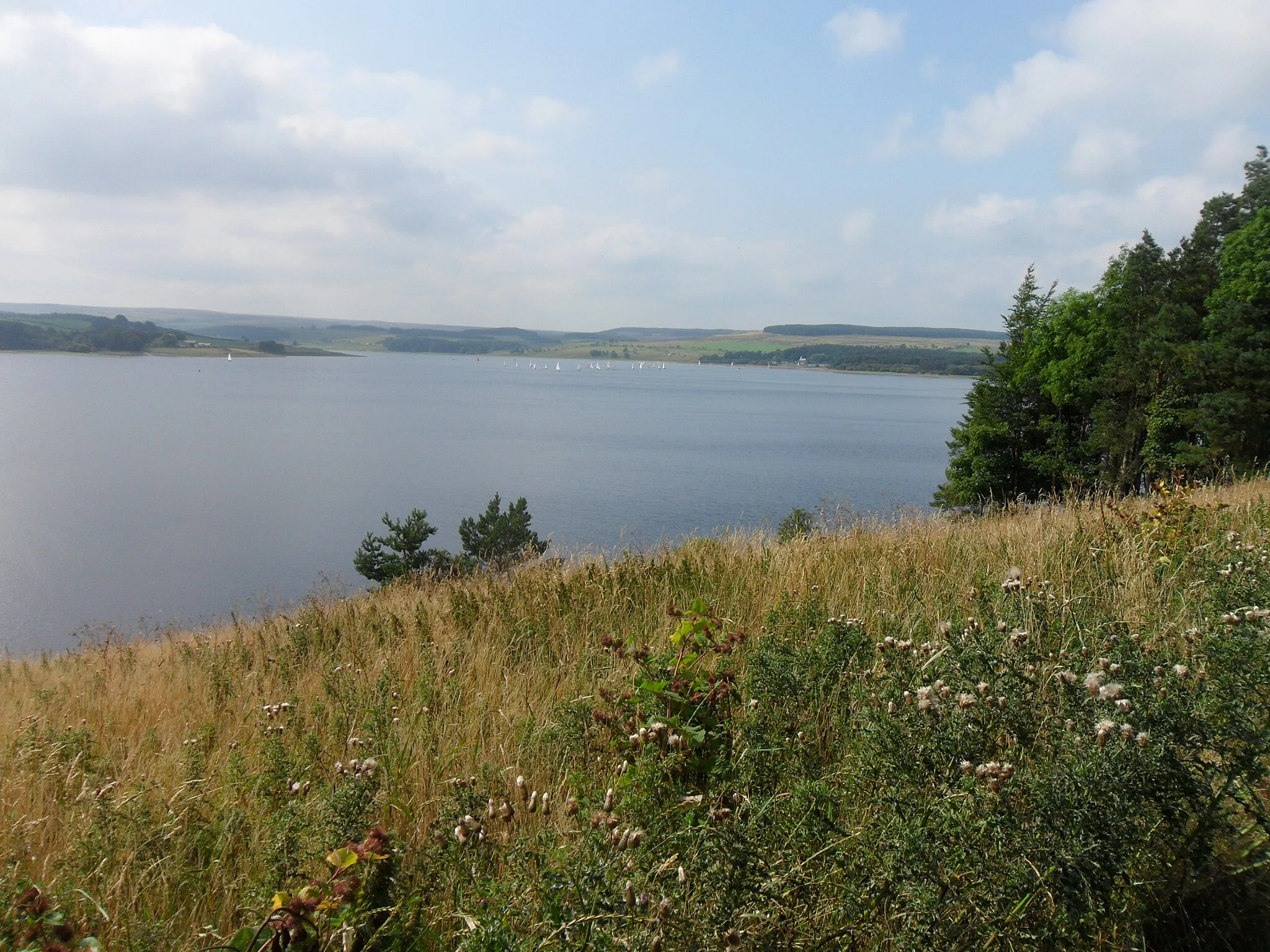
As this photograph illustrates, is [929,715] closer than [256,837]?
Yes

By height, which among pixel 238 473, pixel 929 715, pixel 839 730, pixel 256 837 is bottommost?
pixel 238 473

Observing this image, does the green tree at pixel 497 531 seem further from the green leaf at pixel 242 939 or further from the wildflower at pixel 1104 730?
the wildflower at pixel 1104 730

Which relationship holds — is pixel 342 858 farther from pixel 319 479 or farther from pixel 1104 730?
pixel 319 479

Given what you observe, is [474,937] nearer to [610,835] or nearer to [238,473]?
[610,835]

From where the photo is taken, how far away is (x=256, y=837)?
2734 millimetres

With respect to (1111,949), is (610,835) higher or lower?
higher

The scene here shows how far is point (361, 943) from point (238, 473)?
207 feet

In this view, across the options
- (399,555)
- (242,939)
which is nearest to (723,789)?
(242,939)

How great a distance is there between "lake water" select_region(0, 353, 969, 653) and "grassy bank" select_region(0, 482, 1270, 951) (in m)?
4.14

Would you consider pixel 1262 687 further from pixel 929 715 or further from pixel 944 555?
pixel 944 555

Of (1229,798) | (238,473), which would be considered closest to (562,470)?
(238,473)

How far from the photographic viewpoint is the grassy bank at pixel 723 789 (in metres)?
2.00

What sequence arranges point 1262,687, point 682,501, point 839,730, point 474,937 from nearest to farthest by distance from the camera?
1. point 474,937
2. point 1262,687
3. point 839,730
4. point 682,501

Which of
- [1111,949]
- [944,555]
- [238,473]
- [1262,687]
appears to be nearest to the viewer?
[1111,949]
